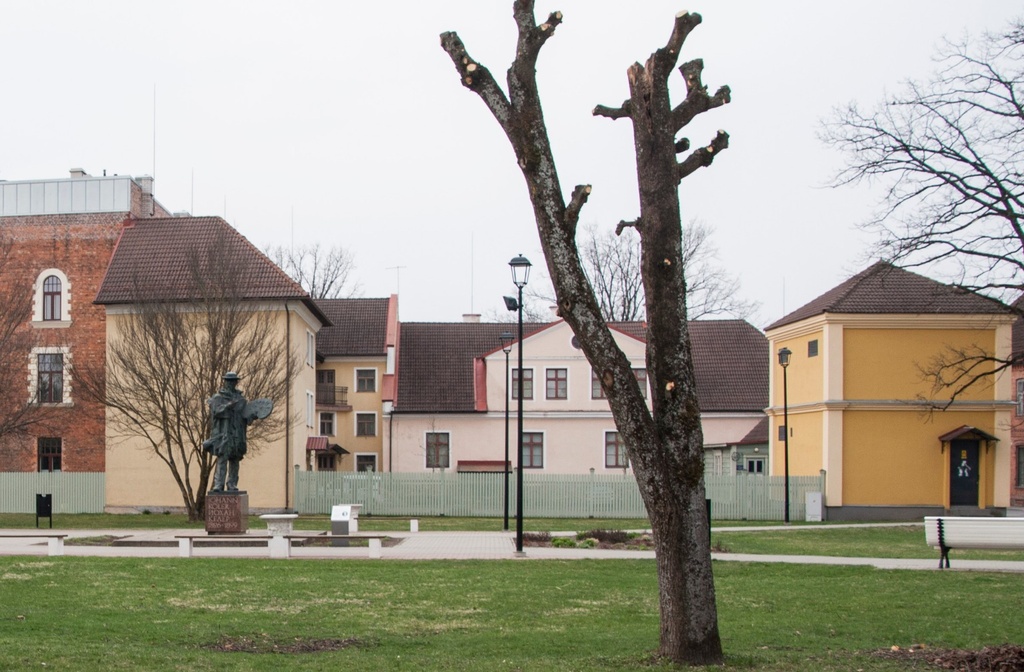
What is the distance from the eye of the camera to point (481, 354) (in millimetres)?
54656

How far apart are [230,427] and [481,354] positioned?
98.7 ft

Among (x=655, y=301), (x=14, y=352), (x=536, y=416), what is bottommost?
(x=536, y=416)

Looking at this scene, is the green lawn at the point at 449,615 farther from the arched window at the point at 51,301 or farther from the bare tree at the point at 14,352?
the arched window at the point at 51,301

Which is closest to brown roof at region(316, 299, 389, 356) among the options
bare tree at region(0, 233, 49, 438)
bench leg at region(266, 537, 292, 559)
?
bare tree at region(0, 233, 49, 438)

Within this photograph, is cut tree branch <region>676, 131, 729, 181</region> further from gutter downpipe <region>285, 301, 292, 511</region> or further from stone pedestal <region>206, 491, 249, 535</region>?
gutter downpipe <region>285, 301, 292, 511</region>

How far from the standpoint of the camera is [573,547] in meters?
24.3

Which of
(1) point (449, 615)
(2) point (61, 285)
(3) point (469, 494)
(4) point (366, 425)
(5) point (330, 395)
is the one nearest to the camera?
(1) point (449, 615)

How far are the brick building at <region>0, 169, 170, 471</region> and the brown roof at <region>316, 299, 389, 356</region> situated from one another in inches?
514

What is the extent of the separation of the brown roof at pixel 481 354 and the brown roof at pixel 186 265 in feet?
25.1

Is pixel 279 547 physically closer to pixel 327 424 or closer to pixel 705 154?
pixel 705 154

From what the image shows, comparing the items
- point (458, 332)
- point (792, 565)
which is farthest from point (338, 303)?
point (792, 565)

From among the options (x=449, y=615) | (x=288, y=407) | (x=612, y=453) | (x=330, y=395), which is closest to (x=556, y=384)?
(x=612, y=453)

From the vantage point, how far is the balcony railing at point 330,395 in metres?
55.9

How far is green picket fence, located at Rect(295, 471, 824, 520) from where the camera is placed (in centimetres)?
4131
